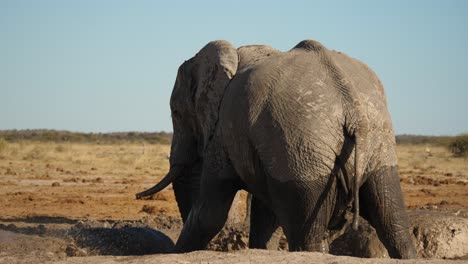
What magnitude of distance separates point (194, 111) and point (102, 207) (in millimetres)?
7791

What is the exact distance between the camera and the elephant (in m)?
7.00

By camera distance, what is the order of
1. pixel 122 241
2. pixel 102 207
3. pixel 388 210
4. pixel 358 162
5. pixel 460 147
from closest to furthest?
pixel 358 162, pixel 388 210, pixel 122 241, pixel 102 207, pixel 460 147

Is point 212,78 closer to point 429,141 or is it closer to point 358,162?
point 358,162

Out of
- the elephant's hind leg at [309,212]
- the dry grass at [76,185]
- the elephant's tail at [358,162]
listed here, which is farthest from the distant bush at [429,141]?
the elephant's tail at [358,162]

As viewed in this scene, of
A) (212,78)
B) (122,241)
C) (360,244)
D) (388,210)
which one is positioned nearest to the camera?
(388,210)

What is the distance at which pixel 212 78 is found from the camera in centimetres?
859

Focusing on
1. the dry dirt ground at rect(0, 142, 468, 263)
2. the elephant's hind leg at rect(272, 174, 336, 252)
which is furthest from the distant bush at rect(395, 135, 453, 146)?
the elephant's hind leg at rect(272, 174, 336, 252)

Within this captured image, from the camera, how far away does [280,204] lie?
7.30m

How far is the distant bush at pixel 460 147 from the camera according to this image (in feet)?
138

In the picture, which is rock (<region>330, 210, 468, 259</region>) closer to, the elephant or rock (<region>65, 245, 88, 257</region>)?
the elephant

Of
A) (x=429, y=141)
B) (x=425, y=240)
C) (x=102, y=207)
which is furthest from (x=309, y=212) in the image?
(x=429, y=141)

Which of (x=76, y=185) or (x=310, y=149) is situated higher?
(x=310, y=149)

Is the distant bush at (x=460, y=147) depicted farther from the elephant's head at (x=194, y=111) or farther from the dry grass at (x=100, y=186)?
the elephant's head at (x=194, y=111)

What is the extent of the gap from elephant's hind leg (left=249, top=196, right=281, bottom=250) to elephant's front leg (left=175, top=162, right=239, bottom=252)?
0.67 metres
